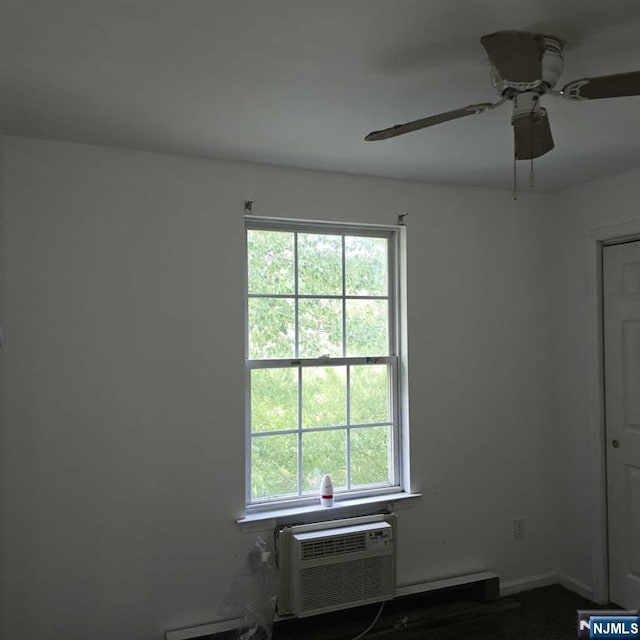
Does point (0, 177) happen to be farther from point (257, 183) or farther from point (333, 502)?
point (333, 502)

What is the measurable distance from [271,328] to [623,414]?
2.07 meters

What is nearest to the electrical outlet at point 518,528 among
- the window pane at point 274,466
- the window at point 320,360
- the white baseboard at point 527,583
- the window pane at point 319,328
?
the white baseboard at point 527,583

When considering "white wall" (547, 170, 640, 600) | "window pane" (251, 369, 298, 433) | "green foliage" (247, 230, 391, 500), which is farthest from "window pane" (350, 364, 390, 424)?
"white wall" (547, 170, 640, 600)

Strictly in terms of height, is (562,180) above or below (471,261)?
above

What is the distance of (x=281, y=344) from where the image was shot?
309 centimetres

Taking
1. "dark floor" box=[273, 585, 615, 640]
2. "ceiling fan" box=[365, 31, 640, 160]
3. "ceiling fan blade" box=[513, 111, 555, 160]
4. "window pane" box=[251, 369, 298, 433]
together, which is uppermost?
"ceiling fan" box=[365, 31, 640, 160]

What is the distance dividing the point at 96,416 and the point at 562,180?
9.40 feet

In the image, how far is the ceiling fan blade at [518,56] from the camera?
1.64 meters

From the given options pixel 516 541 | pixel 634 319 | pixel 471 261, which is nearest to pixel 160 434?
pixel 471 261

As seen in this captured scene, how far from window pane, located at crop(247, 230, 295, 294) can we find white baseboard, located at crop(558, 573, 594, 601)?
2.49 metres

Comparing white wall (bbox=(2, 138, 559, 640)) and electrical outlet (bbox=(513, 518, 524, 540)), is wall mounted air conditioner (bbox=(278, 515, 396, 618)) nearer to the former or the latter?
white wall (bbox=(2, 138, 559, 640))

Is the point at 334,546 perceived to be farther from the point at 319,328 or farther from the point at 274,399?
the point at 319,328

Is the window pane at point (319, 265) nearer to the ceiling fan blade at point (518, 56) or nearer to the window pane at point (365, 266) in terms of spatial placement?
the window pane at point (365, 266)

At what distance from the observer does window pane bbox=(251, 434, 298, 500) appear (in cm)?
302
